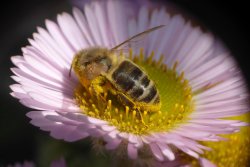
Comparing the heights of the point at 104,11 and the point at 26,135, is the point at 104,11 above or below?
above

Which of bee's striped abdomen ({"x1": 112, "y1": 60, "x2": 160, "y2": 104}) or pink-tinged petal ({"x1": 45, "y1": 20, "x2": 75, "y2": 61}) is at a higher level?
pink-tinged petal ({"x1": 45, "y1": 20, "x2": 75, "y2": 61})

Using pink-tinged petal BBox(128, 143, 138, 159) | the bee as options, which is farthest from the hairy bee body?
pink-tinged petal BBox(128, 143, 138, 159)

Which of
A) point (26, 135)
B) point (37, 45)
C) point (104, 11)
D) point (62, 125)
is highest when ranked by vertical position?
point (104, 11)

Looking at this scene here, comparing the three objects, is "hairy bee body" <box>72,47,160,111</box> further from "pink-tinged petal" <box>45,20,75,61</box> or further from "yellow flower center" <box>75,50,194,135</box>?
"pink-tinged petal" <box>45,20,75,61</box>

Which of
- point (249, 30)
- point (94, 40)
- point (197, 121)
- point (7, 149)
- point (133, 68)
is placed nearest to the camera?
point (249, 30)

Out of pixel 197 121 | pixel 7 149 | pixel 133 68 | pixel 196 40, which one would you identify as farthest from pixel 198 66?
pixel 7 149

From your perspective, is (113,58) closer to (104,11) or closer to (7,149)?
(104,11)

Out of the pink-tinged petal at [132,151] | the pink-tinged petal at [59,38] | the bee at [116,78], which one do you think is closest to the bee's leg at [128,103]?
the bee at [116,78]

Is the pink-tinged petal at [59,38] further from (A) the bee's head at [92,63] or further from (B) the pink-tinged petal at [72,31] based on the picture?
(A) the bee's head at [92,63]
